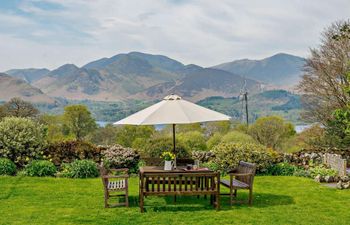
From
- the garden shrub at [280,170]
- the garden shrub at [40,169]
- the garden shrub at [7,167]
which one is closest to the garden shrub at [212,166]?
the garden shrub at [280,170]

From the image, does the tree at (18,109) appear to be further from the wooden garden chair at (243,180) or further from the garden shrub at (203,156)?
the wooden garden chair at (243,180)

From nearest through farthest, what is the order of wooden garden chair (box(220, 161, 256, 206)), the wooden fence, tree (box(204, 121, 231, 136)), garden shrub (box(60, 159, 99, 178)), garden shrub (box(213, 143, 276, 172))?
wooden garden chair (box(220, 161, 256, 206))
garden shrub (box(60, 159, 99, 178))
the wooden fence
garden shrub (box(213, 143, 276, 172))
tree (box(204, 121, 231, 136))

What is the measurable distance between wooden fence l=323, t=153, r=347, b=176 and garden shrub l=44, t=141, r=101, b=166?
7.50 metres

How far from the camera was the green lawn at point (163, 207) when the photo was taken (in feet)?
24.1

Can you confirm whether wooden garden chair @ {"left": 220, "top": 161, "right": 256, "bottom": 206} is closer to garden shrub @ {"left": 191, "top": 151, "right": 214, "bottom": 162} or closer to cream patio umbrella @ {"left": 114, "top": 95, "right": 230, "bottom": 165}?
cream patio umbrella @ {"left": 114, "top": 95, "right": 230, "bottom": 165}

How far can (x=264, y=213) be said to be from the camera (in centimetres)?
785

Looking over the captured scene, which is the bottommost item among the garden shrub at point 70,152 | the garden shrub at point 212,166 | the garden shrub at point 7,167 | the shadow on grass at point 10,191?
the shadow on grass at point 10,191

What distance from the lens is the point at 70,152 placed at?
44.6ft

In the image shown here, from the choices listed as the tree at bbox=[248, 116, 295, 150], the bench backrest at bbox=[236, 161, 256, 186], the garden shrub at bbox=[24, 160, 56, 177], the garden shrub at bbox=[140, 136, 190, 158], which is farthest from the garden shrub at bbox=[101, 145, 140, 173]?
the tree at bbox=[248, 116, 295, 150]

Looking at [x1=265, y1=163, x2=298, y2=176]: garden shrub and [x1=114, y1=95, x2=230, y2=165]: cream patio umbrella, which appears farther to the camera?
[x1=265, y1=163, x2=298, y2=176]: garden shrub

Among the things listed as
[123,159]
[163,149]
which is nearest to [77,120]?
[163,149]

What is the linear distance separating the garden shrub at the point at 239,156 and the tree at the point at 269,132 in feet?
62.7

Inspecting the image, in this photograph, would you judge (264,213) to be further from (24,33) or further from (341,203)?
(24,33)

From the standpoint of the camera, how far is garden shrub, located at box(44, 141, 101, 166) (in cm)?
1340
